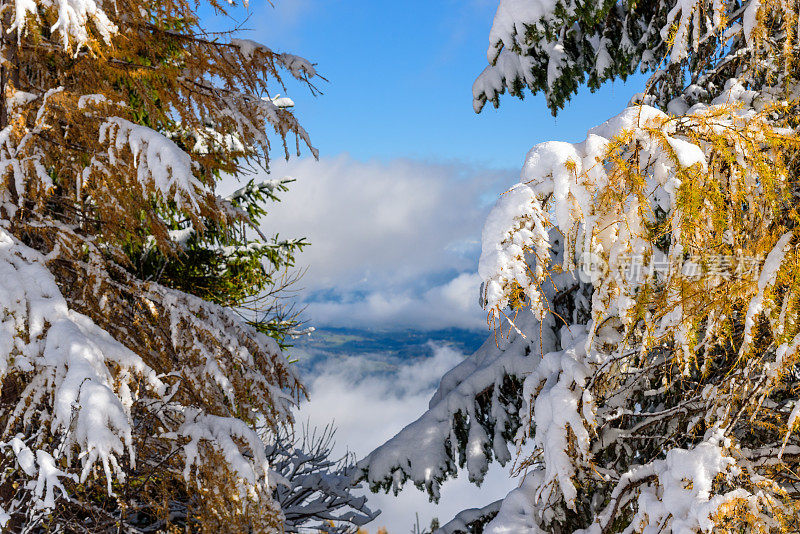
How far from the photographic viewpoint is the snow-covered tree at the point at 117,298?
12.0 feet

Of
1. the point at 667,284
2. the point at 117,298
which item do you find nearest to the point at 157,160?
the point at 117,298

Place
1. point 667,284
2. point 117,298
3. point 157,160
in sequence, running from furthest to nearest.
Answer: point 117,298, point 157,160, point 667,284

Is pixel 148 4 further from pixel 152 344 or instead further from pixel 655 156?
pixel 655 156

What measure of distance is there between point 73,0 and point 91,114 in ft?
2.76

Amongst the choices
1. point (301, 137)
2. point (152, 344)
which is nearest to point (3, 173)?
point (152, 344)

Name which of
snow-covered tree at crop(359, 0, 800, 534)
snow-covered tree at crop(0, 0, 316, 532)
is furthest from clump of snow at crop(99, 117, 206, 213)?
snow-covered tree at crop(359, 0, 800, 534)

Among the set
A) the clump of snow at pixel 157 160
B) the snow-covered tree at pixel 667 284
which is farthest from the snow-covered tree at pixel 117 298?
the snow-covered tree at pixel 667 284

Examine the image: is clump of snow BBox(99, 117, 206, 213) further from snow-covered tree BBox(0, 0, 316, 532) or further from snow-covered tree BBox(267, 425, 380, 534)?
snow-covered tree BBox(267, 425, 380, 534)

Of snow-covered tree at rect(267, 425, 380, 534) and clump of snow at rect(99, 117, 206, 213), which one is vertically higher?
clump of snow at rect(99, 117, 206, 213)

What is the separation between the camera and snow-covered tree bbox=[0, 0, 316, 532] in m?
3.66

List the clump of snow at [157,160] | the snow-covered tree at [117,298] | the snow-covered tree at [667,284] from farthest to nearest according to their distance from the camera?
1. the clump of snow at [157,160]
2. the snow-covered tree at [117,298]
3. the snow-covered tree at [667,284]

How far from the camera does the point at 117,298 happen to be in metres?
5.35

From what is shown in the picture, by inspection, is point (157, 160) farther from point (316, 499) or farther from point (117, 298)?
point (316, 499)

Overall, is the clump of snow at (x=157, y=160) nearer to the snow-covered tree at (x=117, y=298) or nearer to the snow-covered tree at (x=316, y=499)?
the snow-covered tree at (x=117, y=298)
